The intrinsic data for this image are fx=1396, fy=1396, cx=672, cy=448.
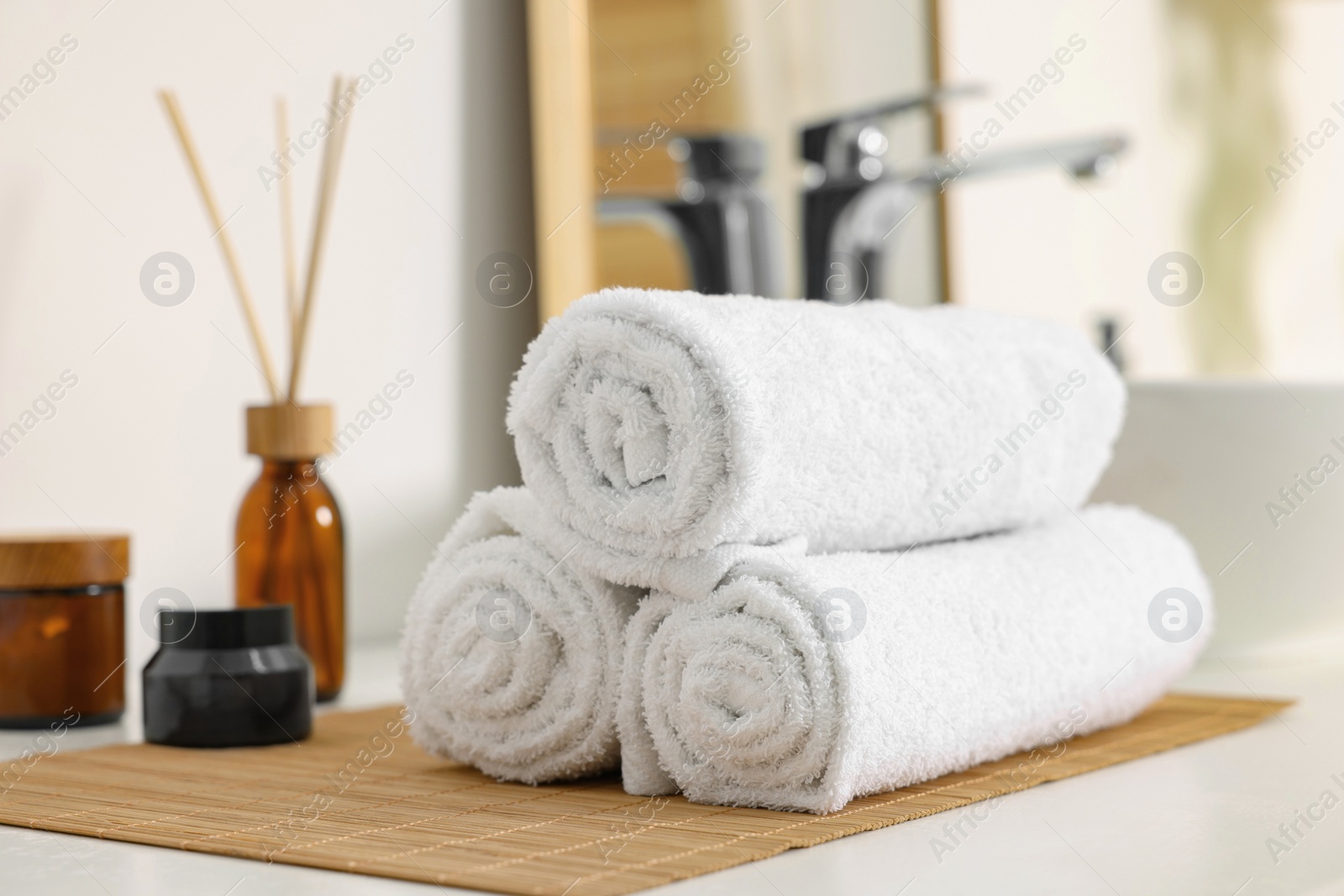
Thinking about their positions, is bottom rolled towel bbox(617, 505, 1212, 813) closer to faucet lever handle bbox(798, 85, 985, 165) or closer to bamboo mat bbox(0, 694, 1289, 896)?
bamboo mat bbox(0, 694, 1289, 896)

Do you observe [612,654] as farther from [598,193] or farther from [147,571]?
[598,193]

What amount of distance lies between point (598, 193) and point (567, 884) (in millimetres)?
840

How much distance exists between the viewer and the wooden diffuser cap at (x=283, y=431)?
899 mm

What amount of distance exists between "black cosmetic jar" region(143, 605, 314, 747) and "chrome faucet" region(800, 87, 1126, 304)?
22.5 inches

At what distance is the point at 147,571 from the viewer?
38.4 inches

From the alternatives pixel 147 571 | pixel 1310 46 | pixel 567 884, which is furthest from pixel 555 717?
pixel 1310 46

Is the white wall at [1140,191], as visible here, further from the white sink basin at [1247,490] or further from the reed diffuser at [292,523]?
the reed diffuser at [292,523]

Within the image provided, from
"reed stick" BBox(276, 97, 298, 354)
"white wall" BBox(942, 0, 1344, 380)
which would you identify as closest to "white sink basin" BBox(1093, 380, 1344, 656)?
"white wall" BBox(942, 0, 1344, 380)

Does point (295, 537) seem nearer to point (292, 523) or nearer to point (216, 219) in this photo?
point (292, 523)

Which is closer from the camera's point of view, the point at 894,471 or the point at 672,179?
the point at 894,471

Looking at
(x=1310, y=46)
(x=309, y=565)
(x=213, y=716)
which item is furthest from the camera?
(x=1310, y=46)

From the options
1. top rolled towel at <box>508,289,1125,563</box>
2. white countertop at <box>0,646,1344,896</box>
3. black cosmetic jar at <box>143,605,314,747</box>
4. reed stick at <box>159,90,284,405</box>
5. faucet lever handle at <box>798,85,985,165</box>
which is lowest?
white countertop at <box>0,646,1344,896</box>

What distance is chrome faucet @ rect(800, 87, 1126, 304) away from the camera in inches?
44.4

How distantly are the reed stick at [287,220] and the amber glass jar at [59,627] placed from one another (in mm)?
203
